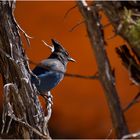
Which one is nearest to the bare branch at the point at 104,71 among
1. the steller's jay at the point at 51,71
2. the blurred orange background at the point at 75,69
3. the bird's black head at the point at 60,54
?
the steller's jay at the point at 51,71

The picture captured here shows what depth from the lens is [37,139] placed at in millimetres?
2729

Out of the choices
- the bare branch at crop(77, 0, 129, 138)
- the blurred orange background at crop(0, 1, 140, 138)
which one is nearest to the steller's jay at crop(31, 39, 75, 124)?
the blurred orange background at crop(0, 1, 140, 138)

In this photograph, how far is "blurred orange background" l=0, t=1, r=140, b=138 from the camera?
504 cm

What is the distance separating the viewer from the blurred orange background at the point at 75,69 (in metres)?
5.04

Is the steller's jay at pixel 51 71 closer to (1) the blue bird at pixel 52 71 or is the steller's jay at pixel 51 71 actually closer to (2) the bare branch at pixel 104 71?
(1) the blue bird at pixel 52 71

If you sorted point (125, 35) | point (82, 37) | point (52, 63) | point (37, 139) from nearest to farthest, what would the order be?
point (125, 35) → point (37, 139) → point (52, 63) → point (82, 37)

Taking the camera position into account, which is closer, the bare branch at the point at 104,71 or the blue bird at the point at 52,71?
the bare branch at the point at 104,71

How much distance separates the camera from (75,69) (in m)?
5.21

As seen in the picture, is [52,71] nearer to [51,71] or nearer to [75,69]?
[51,71]

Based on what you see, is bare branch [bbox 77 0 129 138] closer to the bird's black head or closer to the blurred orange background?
the bird's black head

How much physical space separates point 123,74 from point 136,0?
10.5 feet

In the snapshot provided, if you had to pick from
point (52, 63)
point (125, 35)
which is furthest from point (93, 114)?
point (125, 35)

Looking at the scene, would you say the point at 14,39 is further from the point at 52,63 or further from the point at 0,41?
the point at 52,63

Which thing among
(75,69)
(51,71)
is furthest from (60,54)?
(75,69)
